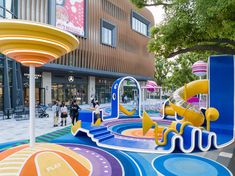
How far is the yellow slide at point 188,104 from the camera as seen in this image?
36.0 feet

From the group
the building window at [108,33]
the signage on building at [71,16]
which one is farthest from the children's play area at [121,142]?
the building window at [108,33]

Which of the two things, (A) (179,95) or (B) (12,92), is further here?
→ (B) (12,92)

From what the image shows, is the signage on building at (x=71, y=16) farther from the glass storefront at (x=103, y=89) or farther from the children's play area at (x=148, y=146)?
the children's play area at (x=148, y=146)

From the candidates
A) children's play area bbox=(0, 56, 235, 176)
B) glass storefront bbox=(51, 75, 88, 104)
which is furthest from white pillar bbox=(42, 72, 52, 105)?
children's play area bbox=(0, 56, 235, 176)

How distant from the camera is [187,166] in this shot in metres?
7.32

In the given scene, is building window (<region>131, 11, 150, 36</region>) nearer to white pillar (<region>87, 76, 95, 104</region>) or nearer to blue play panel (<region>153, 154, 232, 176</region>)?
white pillar (<region>87, 76, 95, 104</region>)

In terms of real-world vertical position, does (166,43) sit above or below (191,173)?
above

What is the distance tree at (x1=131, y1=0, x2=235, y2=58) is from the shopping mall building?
361 inches

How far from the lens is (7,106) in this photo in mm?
20016

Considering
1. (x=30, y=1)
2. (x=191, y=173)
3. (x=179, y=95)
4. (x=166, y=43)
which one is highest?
(x=30, y=1)

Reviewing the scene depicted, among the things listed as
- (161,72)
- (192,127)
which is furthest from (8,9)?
(161,72)

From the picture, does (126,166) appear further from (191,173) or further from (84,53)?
(84,53)

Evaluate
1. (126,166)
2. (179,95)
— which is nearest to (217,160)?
(126,166)

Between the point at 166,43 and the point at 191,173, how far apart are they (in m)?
6.46
